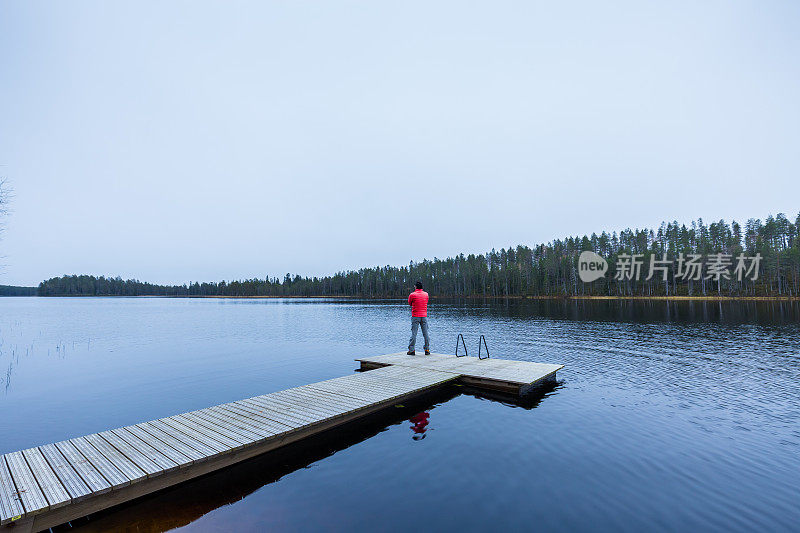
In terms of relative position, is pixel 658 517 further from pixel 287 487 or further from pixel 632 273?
pixel 632 273

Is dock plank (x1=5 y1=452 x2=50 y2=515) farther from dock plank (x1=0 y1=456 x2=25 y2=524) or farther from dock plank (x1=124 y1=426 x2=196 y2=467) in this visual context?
dock plank (x1=124 y1=426 x2=196 y2=467)

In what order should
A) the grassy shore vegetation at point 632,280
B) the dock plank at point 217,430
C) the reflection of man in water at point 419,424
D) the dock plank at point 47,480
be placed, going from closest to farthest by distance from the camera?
the dock plank at point 47,480
the dock plank at point 217,430
the reflection of man in water at point 419,424
the grassy shore vegetation at point 632,280

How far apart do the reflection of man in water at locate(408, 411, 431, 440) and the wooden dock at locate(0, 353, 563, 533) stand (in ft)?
2.91

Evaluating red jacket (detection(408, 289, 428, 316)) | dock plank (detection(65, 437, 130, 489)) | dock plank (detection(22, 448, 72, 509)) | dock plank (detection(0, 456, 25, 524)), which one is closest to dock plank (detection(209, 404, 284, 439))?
dock plank (detection(65, 437, 130, 489))

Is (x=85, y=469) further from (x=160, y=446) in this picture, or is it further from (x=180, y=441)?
(x=180, y=441)

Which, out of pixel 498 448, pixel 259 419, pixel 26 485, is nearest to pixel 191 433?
pixel 259 419

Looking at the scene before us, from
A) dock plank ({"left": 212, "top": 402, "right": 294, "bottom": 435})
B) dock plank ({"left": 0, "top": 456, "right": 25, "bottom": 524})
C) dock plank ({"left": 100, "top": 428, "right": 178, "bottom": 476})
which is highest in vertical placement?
dock plank ({"left": 0, "top": 456, "right": 25, "bottom": 524})

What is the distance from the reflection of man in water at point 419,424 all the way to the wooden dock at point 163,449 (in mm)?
888

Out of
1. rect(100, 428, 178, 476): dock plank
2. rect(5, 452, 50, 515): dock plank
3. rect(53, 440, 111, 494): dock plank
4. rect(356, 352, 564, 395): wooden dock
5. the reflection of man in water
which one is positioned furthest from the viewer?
rect(356, 352, 564, 395): wooden dock

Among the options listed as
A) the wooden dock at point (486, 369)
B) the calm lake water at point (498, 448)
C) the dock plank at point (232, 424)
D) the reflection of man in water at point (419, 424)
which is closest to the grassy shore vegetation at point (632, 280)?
the calm lake water at point (498, 448)

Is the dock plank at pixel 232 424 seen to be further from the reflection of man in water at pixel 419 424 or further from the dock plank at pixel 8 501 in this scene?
the reflection of man in water at pixel 419 424

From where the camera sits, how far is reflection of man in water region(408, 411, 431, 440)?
1058cm

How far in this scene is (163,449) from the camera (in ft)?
26.1

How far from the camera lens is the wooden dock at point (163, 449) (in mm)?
6074
